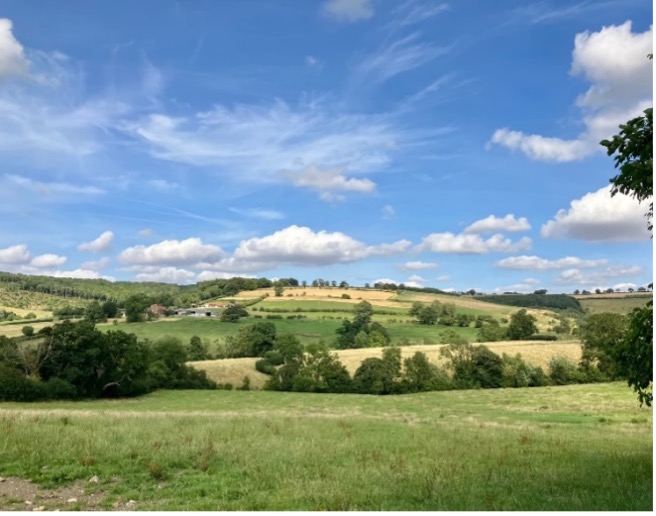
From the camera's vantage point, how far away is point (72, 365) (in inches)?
2539

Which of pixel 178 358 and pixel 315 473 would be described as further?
pixel 178 358

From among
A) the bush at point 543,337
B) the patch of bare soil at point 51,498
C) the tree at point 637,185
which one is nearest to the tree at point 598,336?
the bush at point 543,337

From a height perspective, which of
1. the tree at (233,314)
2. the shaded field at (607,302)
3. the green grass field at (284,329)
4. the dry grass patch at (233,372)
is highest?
the shaded field at (607,302)

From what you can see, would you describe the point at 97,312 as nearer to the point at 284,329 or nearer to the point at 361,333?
the point at 284,329

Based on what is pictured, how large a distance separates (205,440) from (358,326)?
10274 centimetres

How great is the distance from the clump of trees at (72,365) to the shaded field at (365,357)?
14.8 m

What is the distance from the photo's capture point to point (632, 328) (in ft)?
36.2

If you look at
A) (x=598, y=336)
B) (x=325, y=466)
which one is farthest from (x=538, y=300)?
(x=325, y=466)

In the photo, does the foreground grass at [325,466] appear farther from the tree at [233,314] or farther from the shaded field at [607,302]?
the shaded field at [607,302]

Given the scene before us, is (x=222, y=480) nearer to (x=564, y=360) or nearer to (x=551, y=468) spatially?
(x=551, y=468)

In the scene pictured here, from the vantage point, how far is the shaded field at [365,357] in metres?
83.5

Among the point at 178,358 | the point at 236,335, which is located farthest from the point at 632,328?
the point at 236,335

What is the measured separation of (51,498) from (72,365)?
59790mm

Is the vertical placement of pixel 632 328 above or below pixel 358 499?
above
